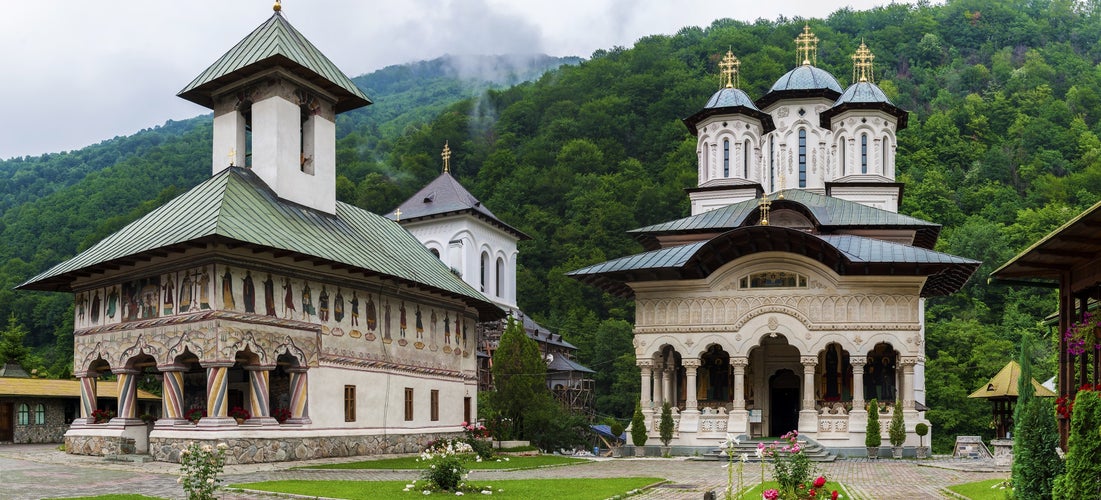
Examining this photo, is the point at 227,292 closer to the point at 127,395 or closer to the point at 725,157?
the point at 127,395

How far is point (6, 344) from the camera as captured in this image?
111ft

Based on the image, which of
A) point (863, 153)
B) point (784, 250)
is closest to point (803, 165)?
point (863, 153)

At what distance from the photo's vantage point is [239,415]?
21609mm

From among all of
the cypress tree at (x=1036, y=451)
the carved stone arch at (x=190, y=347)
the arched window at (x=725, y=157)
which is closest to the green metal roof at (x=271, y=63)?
the carved stone arch at (x=190, y=347)

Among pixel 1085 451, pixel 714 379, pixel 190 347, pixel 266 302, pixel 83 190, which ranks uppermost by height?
pixel 83 190

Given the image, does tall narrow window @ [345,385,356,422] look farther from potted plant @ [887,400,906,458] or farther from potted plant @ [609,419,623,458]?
potted plant @ [887,400,906,458]

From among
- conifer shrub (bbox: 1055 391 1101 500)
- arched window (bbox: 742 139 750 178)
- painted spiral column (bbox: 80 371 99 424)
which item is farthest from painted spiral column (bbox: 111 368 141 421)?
arched window (bbox: 742 139 750 178)

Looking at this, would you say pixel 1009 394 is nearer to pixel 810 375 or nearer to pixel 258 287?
pixel 810 375

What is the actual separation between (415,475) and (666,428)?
11065mm

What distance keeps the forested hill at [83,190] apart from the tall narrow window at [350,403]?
19874 millimetres

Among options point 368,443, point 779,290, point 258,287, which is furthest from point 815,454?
point 258,287

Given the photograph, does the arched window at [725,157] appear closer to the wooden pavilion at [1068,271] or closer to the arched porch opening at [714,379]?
the arched porch opening at [714,379]

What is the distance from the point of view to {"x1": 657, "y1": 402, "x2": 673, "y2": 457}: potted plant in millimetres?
28219

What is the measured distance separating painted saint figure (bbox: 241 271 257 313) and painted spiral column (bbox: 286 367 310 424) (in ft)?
6.44
